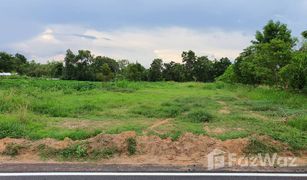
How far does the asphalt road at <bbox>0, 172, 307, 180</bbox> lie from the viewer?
4609 mm

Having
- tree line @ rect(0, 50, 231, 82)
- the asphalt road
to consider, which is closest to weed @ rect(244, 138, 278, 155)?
the asphalt road

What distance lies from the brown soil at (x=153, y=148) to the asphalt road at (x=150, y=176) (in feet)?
2.20

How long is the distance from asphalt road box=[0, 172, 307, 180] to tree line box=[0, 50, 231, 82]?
175 feet

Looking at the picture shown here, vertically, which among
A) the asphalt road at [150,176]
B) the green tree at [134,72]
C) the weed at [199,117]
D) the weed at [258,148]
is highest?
the green tree at [134,72]

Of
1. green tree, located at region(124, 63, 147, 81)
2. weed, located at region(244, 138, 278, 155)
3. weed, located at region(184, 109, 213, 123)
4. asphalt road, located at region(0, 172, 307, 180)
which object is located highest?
green tree, located at region(124, 63, 147, 81)

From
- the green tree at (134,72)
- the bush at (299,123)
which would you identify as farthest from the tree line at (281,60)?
the green tree at (134,72)

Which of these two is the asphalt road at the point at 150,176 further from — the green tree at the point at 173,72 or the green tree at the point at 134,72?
the green tree at the point at 173,72

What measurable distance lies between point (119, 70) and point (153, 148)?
223 feet

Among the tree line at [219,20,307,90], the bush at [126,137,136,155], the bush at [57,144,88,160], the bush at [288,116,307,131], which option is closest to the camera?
the bush at [57,144,88,160]

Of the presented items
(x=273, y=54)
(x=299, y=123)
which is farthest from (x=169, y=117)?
(x=273, y=54)

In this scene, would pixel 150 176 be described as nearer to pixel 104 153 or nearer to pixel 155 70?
pixel 104 153

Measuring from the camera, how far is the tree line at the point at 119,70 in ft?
189

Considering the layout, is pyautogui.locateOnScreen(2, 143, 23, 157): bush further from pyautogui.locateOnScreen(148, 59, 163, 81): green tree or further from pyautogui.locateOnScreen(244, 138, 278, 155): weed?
pyautogui.locateOnScreen(148, 59, 163, 81): green tree

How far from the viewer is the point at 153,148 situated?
20.1 ft
